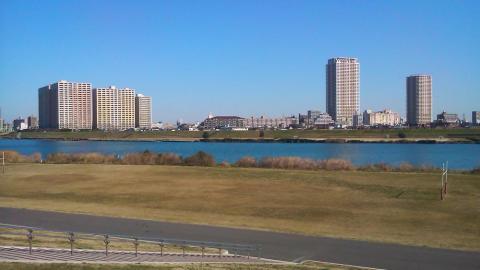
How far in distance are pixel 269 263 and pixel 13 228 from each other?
966cm

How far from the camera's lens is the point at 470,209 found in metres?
26.8

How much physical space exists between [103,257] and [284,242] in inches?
271

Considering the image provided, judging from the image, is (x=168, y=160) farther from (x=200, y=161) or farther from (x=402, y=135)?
(x=402, y=135)

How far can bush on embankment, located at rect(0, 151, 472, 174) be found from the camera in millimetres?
46156

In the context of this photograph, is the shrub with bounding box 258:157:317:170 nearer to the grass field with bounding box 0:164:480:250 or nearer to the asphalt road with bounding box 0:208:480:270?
the grass field with bounding box 0:164:480:250

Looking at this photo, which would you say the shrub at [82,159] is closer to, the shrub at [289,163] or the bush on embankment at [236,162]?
the bush on embankment at [236,162]

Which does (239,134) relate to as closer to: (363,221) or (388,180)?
(388,180)

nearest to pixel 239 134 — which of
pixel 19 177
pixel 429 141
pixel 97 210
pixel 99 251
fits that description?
pixel 429 141

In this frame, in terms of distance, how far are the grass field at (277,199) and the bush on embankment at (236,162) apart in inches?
206

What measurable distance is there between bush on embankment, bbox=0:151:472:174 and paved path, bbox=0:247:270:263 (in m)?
30.5

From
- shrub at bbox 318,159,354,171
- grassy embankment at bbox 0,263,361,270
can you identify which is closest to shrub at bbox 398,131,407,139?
shrub at bbox 318,159,354,171

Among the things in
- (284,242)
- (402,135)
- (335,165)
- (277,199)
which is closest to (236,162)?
(335,165)

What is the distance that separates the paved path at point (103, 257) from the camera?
13.5 meters

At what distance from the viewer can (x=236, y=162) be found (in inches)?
2142
